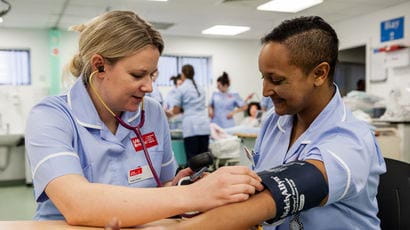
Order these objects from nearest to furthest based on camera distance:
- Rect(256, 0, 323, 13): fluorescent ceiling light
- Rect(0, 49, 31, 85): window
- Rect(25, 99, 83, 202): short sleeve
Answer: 1. Rect(25, 99, 83, 202): short sleeve
2. Rect(256, 0, 323, 13): fluorescent ceiling light
3. Rect(0, 49, 31, 85): window

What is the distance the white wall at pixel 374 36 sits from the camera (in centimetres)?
509

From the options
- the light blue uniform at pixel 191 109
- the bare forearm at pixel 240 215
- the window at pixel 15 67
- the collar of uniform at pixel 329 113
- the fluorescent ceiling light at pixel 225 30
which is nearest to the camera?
the bare forearm at pixel 240 215

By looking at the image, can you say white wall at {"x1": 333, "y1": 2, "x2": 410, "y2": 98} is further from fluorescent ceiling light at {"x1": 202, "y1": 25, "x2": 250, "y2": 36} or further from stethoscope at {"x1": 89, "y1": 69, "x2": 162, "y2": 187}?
stethoscope at {"x1": 89, "y1": 69, "x2": 162, "y2": 187}

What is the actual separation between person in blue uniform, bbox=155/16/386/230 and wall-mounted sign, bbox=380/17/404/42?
186 inches

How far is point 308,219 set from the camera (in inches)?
A: 37.3

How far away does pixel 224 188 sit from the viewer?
832 mm

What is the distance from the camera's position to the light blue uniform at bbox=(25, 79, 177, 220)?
0.93 meters

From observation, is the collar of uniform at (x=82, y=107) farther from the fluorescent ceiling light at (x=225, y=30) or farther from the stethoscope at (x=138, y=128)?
the fluorescent ceiling light at (x=225, y=30)

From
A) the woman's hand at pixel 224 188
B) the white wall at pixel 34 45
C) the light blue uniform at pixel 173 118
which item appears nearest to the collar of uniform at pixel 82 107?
the woman's hand at pixel 224 188

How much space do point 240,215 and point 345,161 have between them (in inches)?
10.3

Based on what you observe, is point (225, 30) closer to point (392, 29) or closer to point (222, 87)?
point (222, 87)

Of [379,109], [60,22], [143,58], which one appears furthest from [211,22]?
[143,58]

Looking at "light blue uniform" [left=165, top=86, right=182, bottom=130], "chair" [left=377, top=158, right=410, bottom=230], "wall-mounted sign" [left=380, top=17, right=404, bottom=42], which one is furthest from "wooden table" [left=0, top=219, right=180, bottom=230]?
"wall-mounted sign" [left=380, top=17, right=404, bottom=42]

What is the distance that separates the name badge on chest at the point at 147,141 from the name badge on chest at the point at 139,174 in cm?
6
